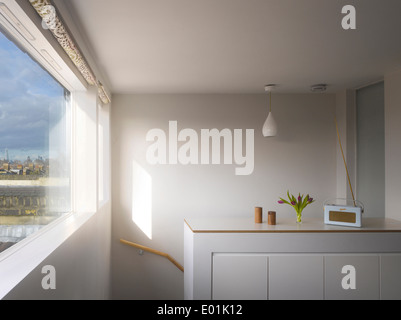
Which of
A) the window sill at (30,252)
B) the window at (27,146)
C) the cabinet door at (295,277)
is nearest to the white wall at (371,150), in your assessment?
the cabinet door at (295,277)

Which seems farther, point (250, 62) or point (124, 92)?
point (124, 92)

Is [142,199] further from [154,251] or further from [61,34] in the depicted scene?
[61,34]

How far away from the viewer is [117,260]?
4312 mm

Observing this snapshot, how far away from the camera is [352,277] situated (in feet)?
9.71

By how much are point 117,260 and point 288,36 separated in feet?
10.7

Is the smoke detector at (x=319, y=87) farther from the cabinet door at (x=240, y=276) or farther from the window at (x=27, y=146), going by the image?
the window at (x=27, y=146)

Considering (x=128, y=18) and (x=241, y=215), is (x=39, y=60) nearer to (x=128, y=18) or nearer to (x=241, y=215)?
(x=128, y=18)

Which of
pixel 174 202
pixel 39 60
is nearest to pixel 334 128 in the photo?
pixel 174 202

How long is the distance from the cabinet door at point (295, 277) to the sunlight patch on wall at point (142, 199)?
185 centimetres

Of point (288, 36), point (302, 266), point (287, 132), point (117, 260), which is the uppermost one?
point (288, 36)

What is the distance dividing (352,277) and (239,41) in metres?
2.15

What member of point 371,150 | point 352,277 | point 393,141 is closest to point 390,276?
point 352,277

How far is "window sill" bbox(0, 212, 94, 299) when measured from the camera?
55.4 inches

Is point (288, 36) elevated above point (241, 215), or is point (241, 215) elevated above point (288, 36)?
point (288, 36)
